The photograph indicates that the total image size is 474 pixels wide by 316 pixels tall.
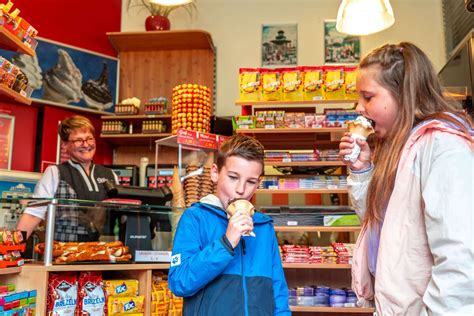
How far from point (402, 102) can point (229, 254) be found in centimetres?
71

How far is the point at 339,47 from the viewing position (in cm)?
614

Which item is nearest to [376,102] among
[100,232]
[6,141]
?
[100,232]

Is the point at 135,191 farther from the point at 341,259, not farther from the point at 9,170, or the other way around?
the point at 9,170

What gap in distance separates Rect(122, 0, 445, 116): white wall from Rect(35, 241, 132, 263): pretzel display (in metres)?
3.76

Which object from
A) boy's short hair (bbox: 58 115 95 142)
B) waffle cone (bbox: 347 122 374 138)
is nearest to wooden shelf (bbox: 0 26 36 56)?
boy's short hair (bbox: 58 115 95 142)

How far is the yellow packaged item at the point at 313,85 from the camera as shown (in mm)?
3900

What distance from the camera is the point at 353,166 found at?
1.59 meters

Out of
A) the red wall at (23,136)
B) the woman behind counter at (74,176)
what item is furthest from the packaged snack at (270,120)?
the red wall at (23,136)

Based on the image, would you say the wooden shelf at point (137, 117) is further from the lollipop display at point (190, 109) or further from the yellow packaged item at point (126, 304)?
the yellow packaged item at point (126, 304)

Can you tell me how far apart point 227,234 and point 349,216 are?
227 centimetres

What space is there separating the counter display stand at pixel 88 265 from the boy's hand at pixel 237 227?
90cm

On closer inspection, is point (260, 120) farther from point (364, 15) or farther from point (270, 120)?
point (364, 15)

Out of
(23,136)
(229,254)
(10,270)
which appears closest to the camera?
(229,254)

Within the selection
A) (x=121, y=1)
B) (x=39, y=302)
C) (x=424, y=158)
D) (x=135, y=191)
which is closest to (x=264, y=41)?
(x=121, y=1)
